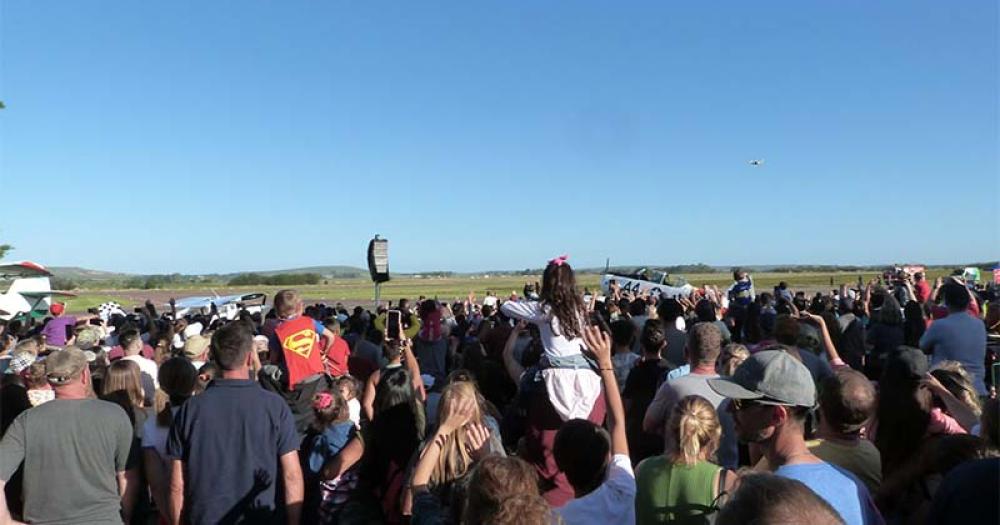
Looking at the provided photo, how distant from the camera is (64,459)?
3494 millimetres

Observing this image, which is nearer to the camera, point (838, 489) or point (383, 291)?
point (838, 489)

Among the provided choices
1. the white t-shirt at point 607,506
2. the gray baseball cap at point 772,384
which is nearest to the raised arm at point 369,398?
the white t-shirt at point 607,506

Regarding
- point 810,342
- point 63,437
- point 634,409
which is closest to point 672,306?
point 810,342

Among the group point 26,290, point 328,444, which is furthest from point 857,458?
point 26,290

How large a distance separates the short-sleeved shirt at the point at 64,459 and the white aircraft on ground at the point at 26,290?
74.2ft

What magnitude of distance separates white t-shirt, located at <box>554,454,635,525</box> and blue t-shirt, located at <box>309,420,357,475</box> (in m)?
1.68

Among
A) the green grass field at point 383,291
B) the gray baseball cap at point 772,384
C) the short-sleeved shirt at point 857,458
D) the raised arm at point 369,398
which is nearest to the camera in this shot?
the gray baseball cap at point 772,384

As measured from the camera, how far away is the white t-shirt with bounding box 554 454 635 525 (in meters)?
2.62

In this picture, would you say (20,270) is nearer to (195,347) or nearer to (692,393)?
(195,347)

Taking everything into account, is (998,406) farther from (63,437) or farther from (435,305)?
(435,305)

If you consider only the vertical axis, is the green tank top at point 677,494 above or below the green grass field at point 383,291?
above

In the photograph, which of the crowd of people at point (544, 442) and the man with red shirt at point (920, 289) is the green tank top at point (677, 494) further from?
the man with red shirt at point (920, 289)

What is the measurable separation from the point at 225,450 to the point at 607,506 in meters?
2.00

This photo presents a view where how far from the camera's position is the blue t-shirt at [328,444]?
12.7 ft
